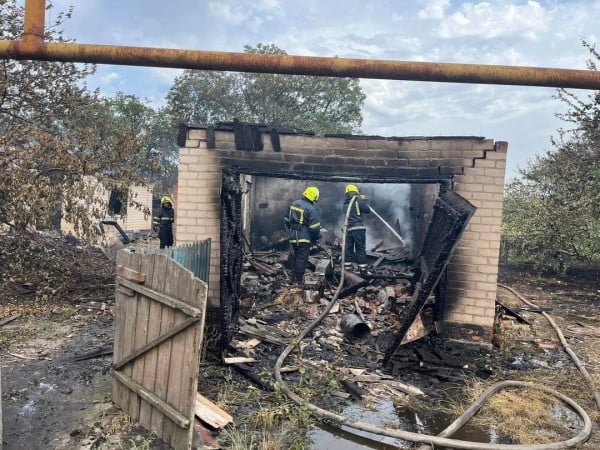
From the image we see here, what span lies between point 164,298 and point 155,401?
98 centimetres

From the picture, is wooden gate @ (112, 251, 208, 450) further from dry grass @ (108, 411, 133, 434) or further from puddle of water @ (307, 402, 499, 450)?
puddle of water @ (307, 402, 499, 450)

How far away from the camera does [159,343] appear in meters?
4.10

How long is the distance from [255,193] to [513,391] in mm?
11826

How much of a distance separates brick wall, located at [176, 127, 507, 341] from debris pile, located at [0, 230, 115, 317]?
3.51 meters

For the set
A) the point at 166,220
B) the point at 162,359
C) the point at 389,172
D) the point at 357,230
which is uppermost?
the point at 389,172

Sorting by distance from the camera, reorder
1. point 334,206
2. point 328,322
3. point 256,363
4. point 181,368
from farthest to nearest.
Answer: point 334,206, point 328,322, point 256,363, point 181,368

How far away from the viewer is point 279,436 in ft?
13.7

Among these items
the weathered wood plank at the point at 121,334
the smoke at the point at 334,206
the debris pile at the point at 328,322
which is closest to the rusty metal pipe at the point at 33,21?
the weathered wood plank at the point at 121,334

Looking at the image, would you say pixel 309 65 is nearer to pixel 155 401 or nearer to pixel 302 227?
pixel 155 401

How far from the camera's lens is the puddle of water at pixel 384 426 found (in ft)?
13.8

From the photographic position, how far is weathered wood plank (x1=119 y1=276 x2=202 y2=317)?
3756mm

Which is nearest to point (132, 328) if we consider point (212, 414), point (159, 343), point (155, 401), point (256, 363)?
point (159, 343)

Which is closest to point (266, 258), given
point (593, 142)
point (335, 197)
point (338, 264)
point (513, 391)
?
point (338, 264)

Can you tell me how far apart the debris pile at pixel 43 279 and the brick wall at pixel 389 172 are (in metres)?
3.51
